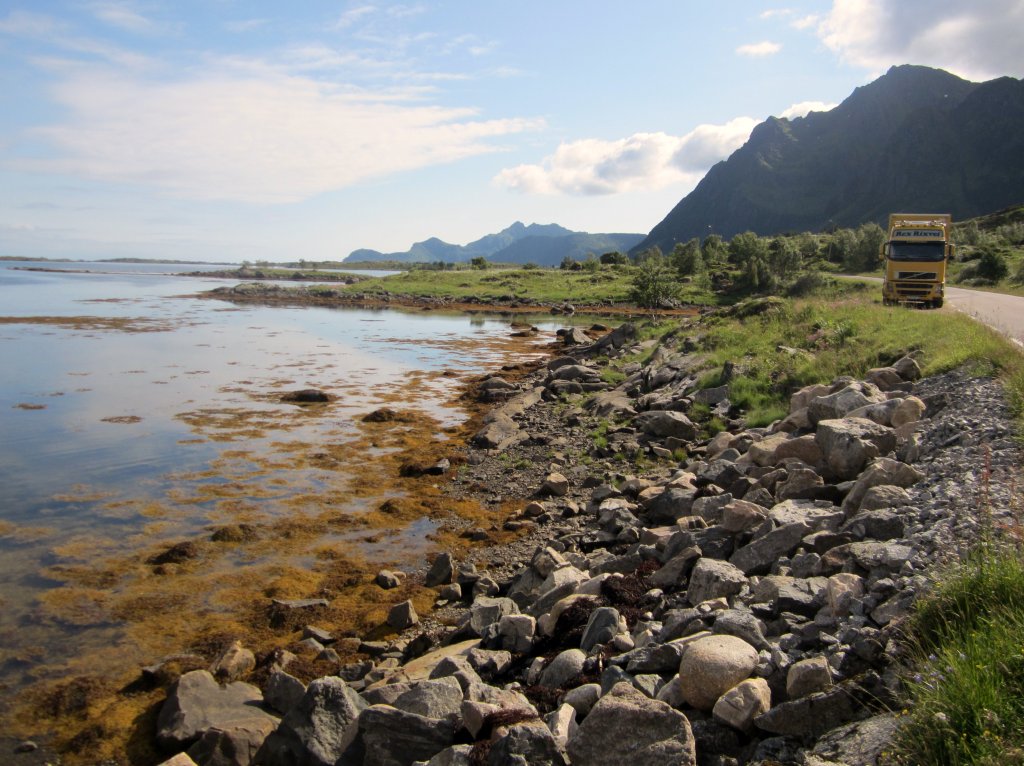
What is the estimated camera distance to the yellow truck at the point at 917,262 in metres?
28.5

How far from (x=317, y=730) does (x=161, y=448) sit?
18.8 meters

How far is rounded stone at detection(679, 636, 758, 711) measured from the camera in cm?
598

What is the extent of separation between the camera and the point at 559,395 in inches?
1211

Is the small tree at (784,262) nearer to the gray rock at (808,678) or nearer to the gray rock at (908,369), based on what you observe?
the gray rock at (908,369)

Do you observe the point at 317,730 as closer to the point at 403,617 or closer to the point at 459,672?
the point at 459,672

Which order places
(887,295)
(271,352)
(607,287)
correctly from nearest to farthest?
(887,295)
(271,352)
(607,287)

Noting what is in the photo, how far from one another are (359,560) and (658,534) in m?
6.68

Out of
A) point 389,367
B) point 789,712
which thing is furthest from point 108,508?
point 389,367

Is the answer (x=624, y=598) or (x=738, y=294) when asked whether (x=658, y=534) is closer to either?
(x=624, y=598)

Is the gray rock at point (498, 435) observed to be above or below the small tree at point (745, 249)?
below

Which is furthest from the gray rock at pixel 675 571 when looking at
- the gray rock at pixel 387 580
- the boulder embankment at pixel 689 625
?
the gray rock at pixel 387 580

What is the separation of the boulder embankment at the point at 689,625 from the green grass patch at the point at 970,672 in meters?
0.36

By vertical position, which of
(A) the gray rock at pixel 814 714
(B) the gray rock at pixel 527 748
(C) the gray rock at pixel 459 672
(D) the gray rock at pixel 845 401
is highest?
(D) the gray rock at pixel 845 401

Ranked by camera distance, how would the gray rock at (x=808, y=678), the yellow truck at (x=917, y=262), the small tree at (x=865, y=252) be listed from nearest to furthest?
the gray rock at (x=808, y=678) < the yellow truck at (x=917, y=262) < the small tree at (x=865, y=252)
